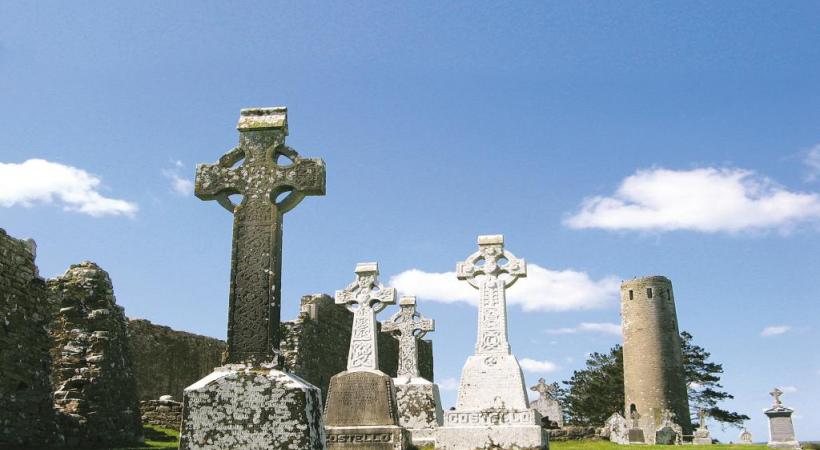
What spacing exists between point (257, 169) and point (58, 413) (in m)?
6.72

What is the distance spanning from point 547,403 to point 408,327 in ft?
33.6

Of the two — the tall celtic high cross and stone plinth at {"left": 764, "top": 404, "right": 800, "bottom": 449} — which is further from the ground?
the tall celtic high cross

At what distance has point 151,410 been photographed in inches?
594

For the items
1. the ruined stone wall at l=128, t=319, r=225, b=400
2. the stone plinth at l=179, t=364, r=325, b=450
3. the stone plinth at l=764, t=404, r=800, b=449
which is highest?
the ruined stone wall at l=128, t=319, r=225, b=400

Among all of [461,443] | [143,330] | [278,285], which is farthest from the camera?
[143,330]

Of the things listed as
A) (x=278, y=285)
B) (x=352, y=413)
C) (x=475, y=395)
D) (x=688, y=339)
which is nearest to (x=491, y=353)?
(x=475, y=395)

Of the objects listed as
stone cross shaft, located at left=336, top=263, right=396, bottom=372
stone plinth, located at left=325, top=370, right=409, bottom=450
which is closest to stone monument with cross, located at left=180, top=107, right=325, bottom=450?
stone plinth, located at left=325, top=370, right=409, bottom=450

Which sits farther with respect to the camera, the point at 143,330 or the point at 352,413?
the point at 143,330

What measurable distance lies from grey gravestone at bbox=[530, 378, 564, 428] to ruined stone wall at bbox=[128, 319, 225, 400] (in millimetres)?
10833

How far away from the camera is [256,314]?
5.63 m

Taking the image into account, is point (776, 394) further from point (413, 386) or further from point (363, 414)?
point (363, 414)

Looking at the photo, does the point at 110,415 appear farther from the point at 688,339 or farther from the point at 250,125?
the point at 688,339

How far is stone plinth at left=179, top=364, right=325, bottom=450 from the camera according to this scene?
517cm

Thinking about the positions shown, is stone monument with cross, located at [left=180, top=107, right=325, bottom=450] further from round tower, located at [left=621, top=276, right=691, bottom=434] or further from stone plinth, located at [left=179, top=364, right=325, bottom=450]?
round tower, located at [left=621, top=276, right=691, bottom=434]
